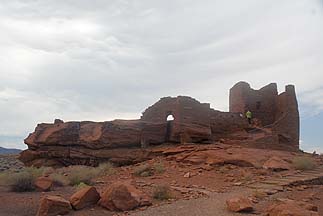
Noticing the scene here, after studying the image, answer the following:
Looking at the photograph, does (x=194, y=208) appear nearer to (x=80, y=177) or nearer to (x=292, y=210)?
(x=292, y=210)

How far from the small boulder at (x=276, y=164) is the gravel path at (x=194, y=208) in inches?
198

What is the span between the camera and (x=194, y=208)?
971 cm

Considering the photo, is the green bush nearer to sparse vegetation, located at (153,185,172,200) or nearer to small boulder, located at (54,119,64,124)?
sparse vegetation, located at (153,185,172,200)

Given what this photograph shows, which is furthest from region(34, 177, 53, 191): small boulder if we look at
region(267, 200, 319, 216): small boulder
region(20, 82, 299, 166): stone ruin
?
region(267, 200, 319, 216): small boulder

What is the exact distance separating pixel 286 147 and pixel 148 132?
8.74 meters

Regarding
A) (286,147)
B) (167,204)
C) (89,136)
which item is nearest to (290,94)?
(286,147)

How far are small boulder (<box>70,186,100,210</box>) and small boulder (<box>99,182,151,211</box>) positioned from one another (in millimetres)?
234

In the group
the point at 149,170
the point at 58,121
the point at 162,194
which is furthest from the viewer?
the point at 58,121

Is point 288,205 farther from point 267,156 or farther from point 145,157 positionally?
point 145,157

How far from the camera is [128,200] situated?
34.1 ft

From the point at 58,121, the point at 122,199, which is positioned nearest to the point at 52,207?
the point at 122,199

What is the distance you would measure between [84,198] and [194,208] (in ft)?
10.2

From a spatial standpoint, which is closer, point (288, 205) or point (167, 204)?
point (288, 205)

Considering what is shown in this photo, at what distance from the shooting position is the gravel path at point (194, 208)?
9125 mm
